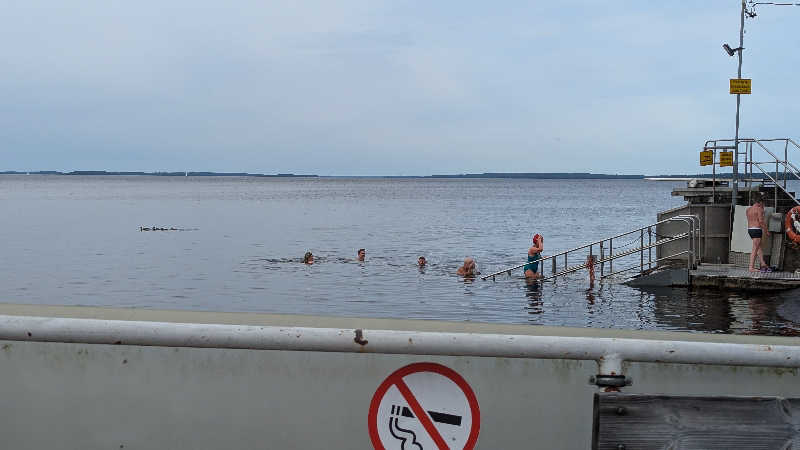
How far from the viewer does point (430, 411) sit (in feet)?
9.23

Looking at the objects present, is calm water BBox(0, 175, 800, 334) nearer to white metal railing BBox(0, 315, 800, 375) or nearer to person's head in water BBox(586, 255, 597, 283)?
person's head in water BBox(586, 255, 597, 283)

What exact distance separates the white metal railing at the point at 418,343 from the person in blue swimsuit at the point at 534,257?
24.2 m

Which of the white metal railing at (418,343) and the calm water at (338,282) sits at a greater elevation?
the white metal railing at (418,343)

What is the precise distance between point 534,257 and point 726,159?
7.31m

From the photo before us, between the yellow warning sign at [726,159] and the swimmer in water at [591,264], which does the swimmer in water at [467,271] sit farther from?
the yellow warning sign at [726,159]

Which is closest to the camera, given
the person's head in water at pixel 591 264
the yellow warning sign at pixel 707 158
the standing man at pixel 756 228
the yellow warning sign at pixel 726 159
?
the standing man at pixel 756 228

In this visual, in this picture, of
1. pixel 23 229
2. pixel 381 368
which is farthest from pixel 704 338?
pixel 23 229

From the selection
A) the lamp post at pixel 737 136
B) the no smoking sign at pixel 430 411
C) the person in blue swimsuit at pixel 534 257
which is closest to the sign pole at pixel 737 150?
the lamp post at pixel 737 136

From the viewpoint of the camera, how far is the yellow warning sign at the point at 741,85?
76.9ft

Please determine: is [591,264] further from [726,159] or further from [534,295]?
[726,159]

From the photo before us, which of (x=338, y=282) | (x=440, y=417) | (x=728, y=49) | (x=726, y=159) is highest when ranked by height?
(x=728, y=49)

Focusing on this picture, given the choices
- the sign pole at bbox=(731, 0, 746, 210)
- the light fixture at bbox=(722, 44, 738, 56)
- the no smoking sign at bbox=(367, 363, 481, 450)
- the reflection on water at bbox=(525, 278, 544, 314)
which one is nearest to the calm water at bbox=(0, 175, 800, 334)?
the reflection on water at bbox=(525, 278, 544, 314)

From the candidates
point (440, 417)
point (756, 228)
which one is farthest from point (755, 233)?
point (440, 417)

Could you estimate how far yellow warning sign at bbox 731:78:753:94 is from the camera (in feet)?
76.9
